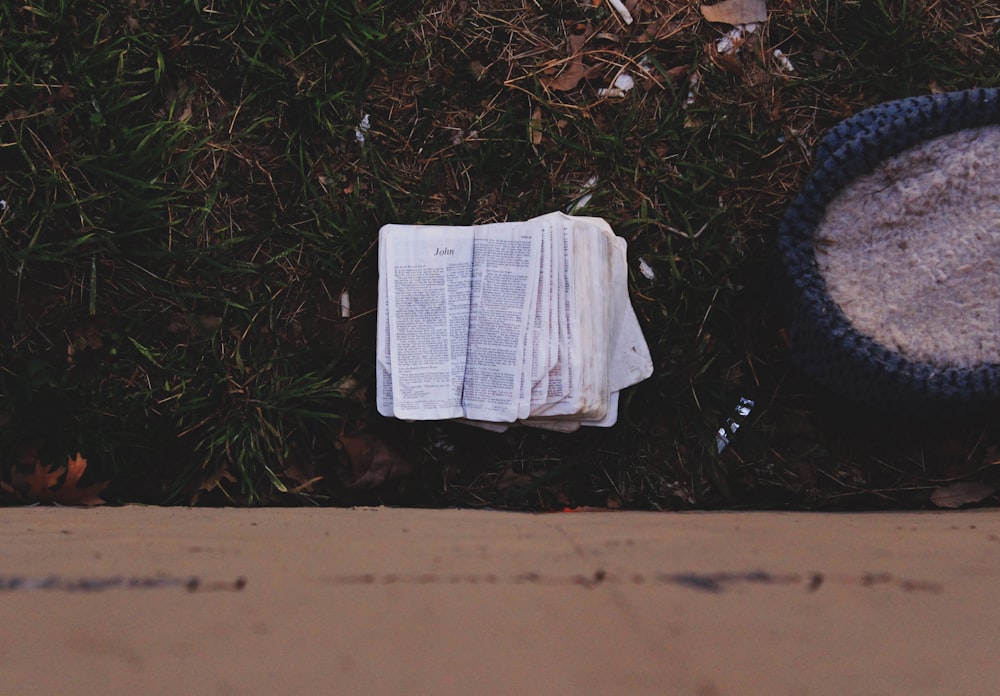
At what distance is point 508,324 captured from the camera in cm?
174

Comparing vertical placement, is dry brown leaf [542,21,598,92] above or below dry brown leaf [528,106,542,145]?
above

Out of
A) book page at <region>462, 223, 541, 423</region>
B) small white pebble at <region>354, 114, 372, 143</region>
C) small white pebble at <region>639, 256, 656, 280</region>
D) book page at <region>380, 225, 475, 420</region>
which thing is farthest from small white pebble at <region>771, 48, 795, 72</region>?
small white pebble at <region>354, 114, 372, 143</region>

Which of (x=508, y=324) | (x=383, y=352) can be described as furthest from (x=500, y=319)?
(x=383, y=352)

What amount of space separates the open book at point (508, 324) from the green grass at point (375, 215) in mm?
65

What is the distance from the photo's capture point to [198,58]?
1788 mm

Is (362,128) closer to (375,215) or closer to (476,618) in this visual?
(375,215)

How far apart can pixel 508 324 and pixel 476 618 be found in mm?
947

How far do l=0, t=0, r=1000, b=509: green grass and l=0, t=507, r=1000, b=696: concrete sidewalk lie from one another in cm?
78

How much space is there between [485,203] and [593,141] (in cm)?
30

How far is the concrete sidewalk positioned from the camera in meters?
0.82

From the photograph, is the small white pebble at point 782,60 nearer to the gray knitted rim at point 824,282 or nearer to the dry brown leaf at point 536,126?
the gray knitted rim at point 824,282

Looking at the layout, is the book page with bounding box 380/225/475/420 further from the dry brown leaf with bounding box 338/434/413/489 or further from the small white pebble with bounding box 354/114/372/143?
the small white pebble with bounding box 354/114/372/143

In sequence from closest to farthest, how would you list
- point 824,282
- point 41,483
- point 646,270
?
point 824,282 → point 41,483 → point 646,270

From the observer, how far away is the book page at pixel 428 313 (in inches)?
68.3
